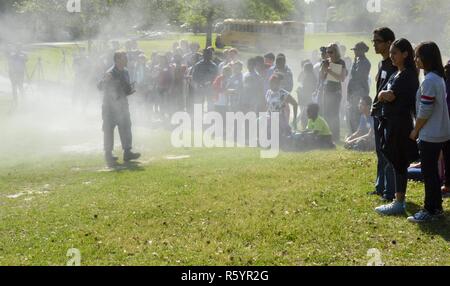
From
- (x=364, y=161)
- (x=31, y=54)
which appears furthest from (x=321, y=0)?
(x=364, y=161)

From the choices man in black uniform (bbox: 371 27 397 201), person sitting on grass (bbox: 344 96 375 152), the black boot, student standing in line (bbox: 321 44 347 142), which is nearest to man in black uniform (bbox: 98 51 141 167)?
the black boot

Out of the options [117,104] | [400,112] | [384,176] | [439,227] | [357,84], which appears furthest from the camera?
[357,84]

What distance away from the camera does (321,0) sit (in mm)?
73000

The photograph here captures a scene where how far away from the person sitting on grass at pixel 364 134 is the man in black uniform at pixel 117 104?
4632mm

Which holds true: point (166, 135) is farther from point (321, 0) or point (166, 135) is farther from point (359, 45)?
point (321, 0)

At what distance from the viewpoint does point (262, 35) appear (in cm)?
4806

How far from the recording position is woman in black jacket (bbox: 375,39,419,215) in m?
6.53

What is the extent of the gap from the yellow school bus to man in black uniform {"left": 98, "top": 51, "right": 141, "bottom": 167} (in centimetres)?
3523

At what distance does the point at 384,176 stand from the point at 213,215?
95.3 inches

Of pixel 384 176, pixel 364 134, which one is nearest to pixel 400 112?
pixel 384 176

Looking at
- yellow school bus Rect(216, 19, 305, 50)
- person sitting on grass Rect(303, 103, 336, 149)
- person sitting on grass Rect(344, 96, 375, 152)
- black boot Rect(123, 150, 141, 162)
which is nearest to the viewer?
person sitting on grass Rect(344, 96, 375, 152)

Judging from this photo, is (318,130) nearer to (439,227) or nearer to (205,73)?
(205,73)

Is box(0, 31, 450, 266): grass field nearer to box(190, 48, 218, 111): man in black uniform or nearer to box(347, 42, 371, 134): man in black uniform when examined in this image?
box(347, 42, 371, 134): man in black uniform

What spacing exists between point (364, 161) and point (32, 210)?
566 centimetres
